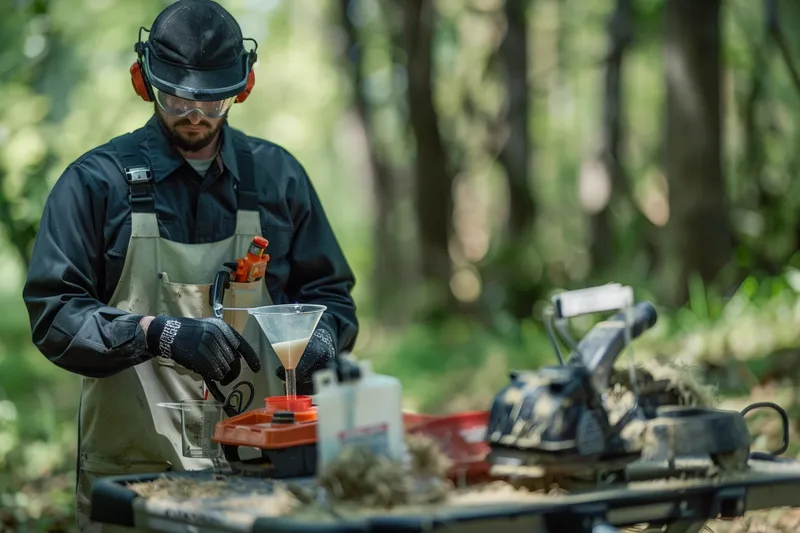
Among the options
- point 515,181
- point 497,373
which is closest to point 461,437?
point 497,373

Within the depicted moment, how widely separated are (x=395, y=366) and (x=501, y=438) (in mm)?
10034

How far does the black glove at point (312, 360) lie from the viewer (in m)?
4.36

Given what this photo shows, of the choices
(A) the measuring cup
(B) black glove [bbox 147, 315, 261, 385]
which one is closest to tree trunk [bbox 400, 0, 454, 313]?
(A) the measuring cup

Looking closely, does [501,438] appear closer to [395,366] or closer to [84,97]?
[395,366]

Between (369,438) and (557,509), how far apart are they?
1.63 ft

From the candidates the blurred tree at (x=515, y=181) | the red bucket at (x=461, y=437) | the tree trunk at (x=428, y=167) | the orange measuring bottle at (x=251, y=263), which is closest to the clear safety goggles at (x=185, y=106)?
the orange measuring bottle at (x=251, y=263)

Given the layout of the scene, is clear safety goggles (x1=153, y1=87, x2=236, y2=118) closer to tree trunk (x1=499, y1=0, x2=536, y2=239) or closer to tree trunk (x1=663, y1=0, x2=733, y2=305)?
tree trunk (x1=663, y1=0, x2=733, y2=305)

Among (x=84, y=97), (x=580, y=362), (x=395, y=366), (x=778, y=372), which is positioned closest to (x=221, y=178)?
(x=580, y=362)

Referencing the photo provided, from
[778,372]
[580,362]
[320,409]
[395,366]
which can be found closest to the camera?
[320,409]

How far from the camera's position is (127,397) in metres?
4.51

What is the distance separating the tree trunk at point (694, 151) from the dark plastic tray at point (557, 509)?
748cm

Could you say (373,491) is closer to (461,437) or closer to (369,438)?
(369,438)

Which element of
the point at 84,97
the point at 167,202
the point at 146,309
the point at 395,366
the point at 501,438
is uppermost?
the point at 84,97

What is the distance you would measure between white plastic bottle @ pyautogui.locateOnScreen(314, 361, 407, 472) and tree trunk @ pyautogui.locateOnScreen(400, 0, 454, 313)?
1307cm
